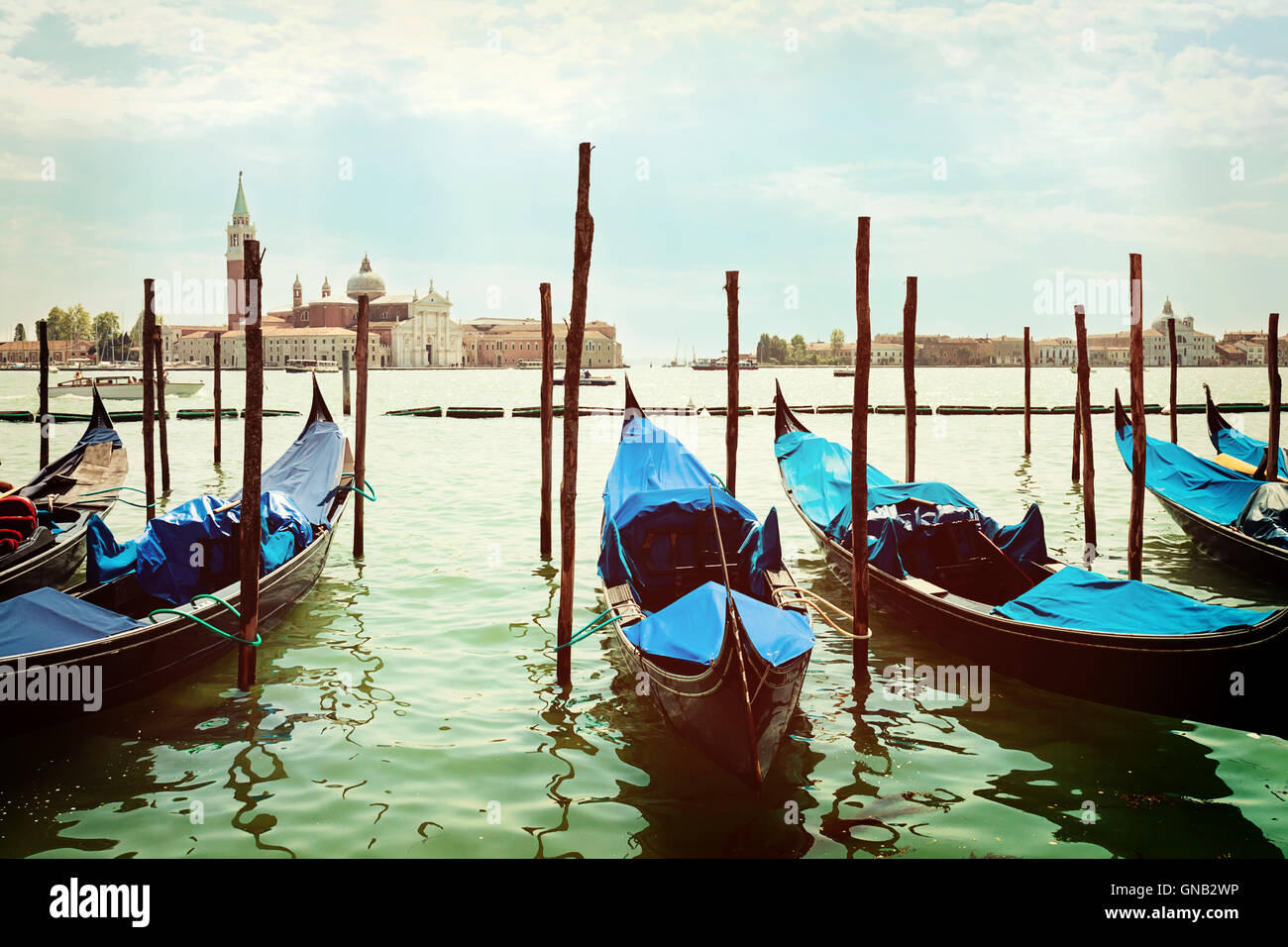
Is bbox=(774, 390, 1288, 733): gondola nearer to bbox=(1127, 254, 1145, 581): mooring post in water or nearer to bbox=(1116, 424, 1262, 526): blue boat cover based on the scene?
bbox=(1127, 254, 1145, 581): mooring post in water

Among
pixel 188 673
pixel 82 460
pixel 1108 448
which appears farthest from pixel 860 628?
pixel 1108 448

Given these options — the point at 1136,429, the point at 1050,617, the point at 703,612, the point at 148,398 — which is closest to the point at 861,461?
the point at 1050,617

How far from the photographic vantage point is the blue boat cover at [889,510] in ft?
20.1

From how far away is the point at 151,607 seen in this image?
5547mm

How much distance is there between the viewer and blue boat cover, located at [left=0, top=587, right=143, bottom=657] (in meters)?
4.12

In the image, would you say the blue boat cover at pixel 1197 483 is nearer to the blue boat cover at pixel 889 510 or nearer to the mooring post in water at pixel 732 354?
the blue boat cover at pixel 889 510

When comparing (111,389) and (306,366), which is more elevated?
(306,366)

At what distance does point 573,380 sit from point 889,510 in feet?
8.83

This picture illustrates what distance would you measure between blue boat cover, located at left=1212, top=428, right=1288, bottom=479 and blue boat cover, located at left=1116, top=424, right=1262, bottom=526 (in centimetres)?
162

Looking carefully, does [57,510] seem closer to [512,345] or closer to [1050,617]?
[1050,617]

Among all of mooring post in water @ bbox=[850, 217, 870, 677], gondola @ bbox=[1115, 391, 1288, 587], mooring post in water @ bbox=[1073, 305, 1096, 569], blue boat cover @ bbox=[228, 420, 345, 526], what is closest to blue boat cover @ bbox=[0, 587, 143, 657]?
blue boat cover @ bbox=[228, 420, 345, 526]

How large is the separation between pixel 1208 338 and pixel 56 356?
129404 millimetres
